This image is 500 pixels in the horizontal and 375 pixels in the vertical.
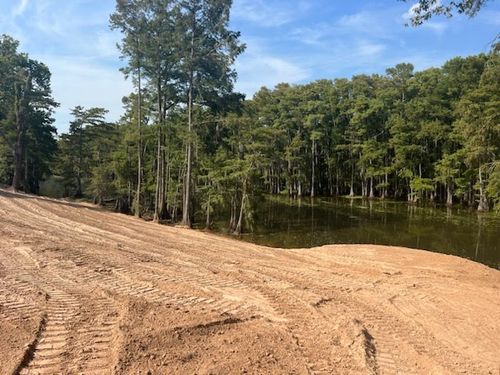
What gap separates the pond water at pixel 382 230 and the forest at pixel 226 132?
196 cm

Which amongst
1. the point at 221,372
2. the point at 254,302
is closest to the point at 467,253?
the point at 254,302

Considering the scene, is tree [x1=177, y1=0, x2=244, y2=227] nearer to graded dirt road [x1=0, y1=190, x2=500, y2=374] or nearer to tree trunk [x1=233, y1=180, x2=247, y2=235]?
tree trunk [x1=233, y1=180, x2=247, y2=235]

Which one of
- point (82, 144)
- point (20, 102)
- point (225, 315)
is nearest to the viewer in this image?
point (225, 315)

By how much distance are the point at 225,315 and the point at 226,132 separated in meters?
20.7

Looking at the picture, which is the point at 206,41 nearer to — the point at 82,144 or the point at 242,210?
the point at 242,210

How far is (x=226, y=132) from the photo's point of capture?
83.4ft

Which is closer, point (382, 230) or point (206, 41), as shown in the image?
point (206, 41)

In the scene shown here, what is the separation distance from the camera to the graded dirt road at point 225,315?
4.11m

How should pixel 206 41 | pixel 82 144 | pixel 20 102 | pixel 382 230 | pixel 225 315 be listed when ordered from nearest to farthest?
pixel 225 315, pixel 206 41, pixel 382 230, pixel 20 102, pixel 82 144

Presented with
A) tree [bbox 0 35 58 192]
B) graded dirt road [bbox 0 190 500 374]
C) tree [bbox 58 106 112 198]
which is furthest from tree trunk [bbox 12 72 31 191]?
graded dirt road [bbox 0 190 500 374]

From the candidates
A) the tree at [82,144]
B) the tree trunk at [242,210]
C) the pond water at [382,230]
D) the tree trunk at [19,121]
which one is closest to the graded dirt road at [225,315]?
the pond water at [382,230]

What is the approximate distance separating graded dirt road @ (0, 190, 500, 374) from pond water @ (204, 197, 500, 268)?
862 cm

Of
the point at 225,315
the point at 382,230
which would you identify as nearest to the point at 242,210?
the point at 382,230

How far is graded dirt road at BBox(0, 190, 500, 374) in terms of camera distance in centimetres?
411
